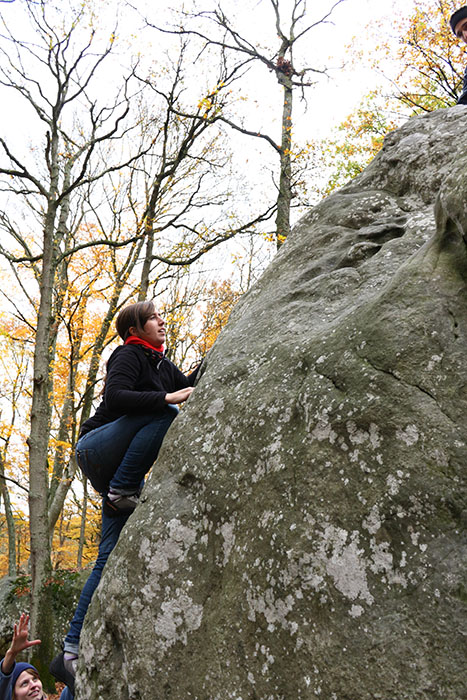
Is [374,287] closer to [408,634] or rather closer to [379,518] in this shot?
[379,518]

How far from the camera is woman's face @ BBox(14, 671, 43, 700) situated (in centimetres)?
451

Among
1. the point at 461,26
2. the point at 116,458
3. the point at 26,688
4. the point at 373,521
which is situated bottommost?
the point at 26,688

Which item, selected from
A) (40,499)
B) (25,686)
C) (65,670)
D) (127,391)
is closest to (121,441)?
(127,391)

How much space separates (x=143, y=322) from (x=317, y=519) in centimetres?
225

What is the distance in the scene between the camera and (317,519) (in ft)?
8.49

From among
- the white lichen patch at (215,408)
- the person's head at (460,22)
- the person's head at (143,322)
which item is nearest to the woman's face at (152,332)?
the person's head at (143,322)

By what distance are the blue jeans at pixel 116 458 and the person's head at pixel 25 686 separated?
136cm

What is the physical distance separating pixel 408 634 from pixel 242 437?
4.52 ft

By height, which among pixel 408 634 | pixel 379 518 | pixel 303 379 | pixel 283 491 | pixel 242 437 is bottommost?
pixel 408 634

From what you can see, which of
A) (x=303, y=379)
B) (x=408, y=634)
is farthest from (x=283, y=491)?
(x=408, y=634)

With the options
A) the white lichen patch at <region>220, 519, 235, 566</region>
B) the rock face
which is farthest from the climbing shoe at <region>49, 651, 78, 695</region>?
the white lichen patch at <region>220, 519, 235, 566</region>

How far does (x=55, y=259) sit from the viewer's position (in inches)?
430

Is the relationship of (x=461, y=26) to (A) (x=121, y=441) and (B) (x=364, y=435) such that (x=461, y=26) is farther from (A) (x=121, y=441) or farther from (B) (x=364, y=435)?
(A) (x=121, y=441)

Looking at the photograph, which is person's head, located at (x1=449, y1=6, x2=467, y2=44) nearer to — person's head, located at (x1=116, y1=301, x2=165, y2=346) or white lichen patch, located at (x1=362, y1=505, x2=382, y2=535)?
person's head, located at (x1=116, y1=301, x2=165, y2=346)
